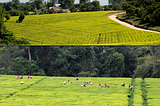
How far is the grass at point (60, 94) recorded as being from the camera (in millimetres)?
5730

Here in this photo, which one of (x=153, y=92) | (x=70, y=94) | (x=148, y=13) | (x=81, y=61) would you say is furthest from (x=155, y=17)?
(x=70, y=94)

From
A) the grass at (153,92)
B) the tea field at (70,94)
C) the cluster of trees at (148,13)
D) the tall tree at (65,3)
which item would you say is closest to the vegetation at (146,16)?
the cluster of trees at (148,13)

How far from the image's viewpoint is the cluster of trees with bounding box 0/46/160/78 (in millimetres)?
10367

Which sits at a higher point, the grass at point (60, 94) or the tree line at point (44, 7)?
the tree line at point (44, 7)

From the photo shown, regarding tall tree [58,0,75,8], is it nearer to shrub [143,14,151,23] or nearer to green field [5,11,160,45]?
green field [5,11,160,45]

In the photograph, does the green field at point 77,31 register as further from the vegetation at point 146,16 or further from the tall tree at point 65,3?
the tall tree at point 65,3

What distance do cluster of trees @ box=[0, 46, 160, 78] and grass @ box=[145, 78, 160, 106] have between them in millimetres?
2853

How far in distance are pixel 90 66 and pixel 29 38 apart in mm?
34546

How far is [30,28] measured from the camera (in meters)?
51.9

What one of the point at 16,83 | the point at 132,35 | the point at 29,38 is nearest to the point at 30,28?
the point at 29,38

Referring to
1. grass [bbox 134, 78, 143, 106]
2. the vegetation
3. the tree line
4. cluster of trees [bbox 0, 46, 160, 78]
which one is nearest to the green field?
the vegetation

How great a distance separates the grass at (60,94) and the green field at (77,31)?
26261 millimetres

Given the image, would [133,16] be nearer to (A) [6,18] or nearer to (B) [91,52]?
(A) [6,18]

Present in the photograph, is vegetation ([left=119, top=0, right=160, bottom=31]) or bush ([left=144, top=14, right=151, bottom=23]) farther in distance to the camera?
bush ([left=144, top=14, right=151, bottom=23])
